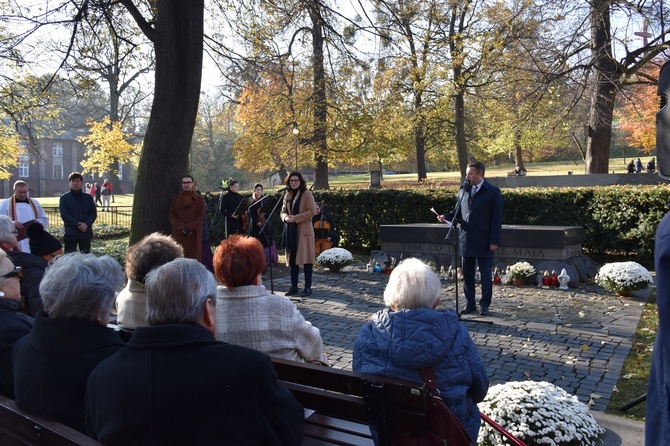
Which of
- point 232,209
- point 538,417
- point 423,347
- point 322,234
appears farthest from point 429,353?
point 322,234

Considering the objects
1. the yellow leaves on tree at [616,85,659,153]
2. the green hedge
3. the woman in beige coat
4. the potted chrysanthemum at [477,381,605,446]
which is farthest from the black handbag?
the yellow leaves on tree at [616,85,659,153]

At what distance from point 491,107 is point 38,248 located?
91.6ft

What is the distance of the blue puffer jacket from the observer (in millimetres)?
2598

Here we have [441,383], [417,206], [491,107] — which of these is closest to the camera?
[441,383]

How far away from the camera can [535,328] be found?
6.91 metres

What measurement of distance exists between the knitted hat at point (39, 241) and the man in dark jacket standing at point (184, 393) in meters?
4.12

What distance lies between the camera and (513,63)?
63.5 ft

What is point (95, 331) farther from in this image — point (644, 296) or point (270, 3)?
point (644, 296)

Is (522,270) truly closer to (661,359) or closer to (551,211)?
(551,211)

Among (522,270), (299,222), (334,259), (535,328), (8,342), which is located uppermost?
(299,222)

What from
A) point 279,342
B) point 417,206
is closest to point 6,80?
point 417,206

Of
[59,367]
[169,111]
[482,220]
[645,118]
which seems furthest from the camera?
[645,118]

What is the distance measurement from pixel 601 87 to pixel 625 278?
38.1 feet

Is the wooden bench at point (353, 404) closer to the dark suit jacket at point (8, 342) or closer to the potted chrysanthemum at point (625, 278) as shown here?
the dark suit jacket at point (8, 342)
